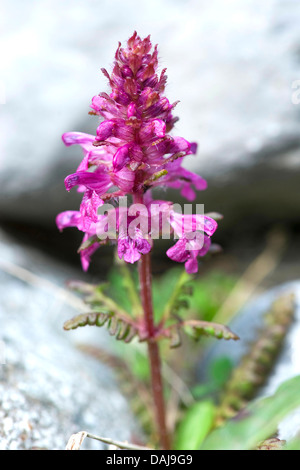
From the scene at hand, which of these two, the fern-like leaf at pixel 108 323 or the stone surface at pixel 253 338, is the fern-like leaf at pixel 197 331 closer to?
the fern-like leaf at pixel 108 323

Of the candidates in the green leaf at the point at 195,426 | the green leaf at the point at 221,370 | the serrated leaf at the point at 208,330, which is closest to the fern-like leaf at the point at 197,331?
the serrated leaf at the point at 208,330

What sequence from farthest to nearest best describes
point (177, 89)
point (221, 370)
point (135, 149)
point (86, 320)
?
point (177, 89) → point (221, 370) → point (86, 320) → point (135, 149)

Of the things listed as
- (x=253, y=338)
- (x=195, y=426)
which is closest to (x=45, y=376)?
(x=195, y=426)

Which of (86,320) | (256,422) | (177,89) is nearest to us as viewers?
(86,320)

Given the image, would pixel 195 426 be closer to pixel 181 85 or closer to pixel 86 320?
pixel 86 320

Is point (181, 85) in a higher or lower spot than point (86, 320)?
higher

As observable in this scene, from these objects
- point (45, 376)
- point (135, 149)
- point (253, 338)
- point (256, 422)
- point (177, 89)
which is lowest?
point (256, 422)
